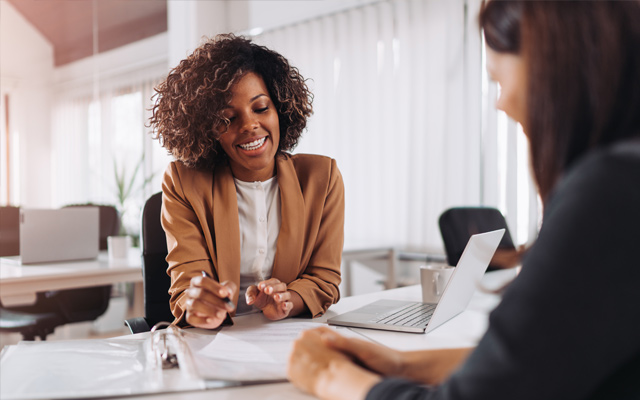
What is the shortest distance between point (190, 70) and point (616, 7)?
1.12 m

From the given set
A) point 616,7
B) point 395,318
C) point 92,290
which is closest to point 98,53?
point 92,290

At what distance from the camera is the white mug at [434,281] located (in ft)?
4.46

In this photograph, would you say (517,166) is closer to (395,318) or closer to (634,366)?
(395,318)

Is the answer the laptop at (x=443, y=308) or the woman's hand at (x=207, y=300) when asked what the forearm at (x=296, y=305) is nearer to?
the laptop at (x=443, y=308)

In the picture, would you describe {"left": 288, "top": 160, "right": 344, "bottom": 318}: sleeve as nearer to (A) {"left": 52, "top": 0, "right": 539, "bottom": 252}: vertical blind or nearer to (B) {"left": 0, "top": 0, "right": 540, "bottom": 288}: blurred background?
(B) {"left": 0, "top": 0, "right": 540, "bottom": 288}: blurred background

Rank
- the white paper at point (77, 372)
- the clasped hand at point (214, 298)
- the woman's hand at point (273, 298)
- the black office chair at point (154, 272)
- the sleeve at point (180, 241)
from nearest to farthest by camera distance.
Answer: the white paper at point (77, 372), the clasped hand at point (214, 298), the woman's hand at point (273, 298), the sleeve at point (180, 241), the black office chair at point (154, 272)

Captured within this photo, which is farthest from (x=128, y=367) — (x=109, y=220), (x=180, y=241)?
(x=109, y=220)

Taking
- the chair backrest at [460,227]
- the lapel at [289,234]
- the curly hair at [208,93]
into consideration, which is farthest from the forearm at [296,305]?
the chair backrest at [460,227]

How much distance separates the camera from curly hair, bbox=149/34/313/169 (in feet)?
4.56

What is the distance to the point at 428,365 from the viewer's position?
761 millimetres

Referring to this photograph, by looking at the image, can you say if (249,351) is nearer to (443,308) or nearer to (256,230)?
(443,308)

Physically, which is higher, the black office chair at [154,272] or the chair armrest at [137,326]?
the black office chair at [154,272]

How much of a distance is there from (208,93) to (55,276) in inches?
53.4

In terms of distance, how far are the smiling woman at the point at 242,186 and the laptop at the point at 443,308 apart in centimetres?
13
